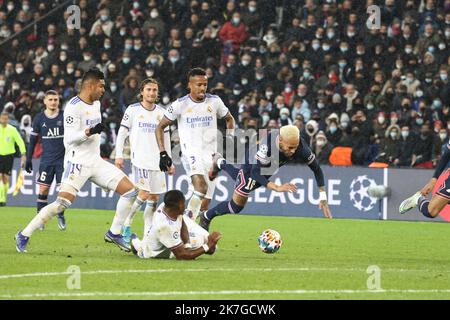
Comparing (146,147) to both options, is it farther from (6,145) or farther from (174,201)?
(6,145)

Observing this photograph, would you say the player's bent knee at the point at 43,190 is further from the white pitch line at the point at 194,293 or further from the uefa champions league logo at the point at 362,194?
the white pitch line at the point at 194,293

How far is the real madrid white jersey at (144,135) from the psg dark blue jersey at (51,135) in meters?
3.01

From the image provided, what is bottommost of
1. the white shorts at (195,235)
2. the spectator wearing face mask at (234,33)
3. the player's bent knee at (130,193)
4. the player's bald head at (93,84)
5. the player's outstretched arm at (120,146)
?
the white shorts at (195,235)

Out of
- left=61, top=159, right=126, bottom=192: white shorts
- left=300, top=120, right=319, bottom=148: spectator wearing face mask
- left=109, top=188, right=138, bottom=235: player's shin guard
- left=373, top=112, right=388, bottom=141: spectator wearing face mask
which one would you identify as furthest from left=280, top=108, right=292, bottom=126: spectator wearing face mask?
left=61, top=159, right=126, bottom=192: white shorts

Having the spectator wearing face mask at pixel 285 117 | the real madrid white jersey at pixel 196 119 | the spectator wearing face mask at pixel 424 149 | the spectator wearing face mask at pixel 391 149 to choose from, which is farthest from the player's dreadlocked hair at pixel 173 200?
the spectator wearing face mask at pixel 285 117

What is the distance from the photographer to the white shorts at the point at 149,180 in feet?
53.5

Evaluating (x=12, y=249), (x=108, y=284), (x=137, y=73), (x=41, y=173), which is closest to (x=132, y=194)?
(x=12, y=249)

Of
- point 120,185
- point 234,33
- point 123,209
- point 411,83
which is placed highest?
point 234,33

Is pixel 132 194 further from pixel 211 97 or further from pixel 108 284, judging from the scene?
pixel 108 284

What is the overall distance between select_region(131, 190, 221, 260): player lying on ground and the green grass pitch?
181 mm

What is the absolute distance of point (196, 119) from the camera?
15.7 metres

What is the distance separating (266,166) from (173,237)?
2874mm

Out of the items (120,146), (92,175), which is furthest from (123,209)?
(120,146)
